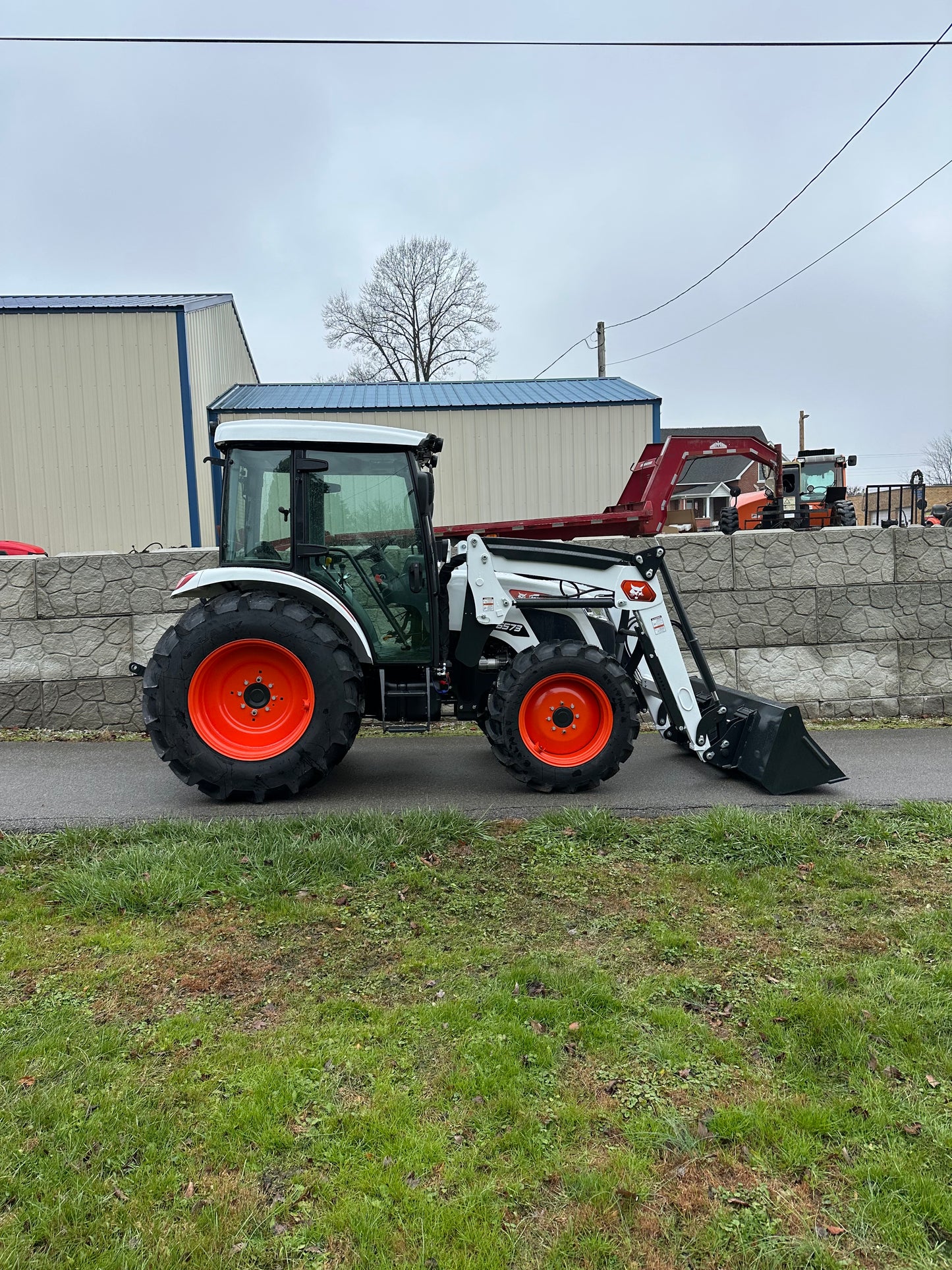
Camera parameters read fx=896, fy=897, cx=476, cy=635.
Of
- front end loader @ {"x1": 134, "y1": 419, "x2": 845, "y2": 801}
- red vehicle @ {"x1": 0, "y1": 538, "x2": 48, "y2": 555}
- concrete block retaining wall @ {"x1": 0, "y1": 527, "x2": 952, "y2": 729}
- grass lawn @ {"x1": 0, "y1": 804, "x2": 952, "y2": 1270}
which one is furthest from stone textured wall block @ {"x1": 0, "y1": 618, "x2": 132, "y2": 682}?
concrete block retaining wall @ {"x1": 0, "y1": 527, "x2": 952, "y2": 729}

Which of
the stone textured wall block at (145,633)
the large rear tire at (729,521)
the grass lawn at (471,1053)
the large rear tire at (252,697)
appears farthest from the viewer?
the large rear tire at (729,521)

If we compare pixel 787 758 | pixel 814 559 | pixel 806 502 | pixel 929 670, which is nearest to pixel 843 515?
pixel 806 502

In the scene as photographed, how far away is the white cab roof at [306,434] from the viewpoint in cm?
590

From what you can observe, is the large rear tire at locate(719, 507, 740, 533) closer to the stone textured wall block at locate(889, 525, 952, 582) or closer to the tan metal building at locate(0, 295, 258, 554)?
the stone textured wall block at locate(889, 525, 952, 582)

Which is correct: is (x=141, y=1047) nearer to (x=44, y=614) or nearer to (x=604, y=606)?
(x=604, y=606)

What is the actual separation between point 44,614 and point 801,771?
664cm

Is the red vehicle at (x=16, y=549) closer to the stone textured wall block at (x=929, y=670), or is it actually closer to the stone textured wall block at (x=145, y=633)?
the stone textured wall block at (x=145, y=633)

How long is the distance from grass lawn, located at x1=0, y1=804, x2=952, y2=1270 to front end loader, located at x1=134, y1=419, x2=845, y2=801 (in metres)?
1.02

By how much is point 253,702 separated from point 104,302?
11.3 meters

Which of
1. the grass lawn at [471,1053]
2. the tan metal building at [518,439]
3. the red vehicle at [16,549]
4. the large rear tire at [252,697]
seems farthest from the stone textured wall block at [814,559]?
the red vehicle at [16,549]

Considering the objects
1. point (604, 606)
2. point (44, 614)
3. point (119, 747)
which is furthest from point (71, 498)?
point (604, 606)

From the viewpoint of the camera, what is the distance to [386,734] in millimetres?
8391

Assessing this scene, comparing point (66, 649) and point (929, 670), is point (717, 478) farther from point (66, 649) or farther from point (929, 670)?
point (66, 649)

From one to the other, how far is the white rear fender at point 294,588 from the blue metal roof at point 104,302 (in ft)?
32.1
